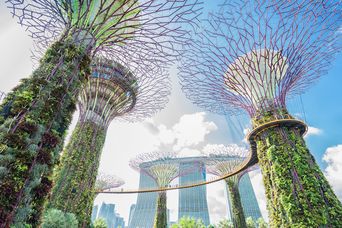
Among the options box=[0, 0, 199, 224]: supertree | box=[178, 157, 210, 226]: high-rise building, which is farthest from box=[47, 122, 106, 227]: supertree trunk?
box=[178, 157, 210, 226]: high-rise building

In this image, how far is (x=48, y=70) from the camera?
495cm

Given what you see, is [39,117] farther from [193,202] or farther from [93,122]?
[193,202]

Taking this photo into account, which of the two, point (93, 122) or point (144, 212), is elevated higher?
point (144, 212)

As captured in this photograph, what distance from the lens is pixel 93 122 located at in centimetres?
1239

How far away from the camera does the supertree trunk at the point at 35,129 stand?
335 centimetres

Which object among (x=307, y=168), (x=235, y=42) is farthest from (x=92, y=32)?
(x=307, y=168)

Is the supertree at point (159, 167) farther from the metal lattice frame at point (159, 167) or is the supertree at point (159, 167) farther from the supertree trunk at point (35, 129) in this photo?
the supertree trunk at point (35, 129)

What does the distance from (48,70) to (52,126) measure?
1.44 meters

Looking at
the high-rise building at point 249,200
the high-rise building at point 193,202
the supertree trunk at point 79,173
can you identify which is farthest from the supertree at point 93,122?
the high-rise building at point 249,200

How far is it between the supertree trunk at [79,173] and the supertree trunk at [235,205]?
1329cm

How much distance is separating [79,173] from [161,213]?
1313 cm

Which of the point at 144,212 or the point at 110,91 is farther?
Result: the point at 144,212

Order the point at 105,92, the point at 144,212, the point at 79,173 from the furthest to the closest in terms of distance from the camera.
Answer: the point at 144,212 → the point at 105,92 → the point at 79,173

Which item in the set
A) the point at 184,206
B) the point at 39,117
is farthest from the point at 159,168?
the point at 184,206
